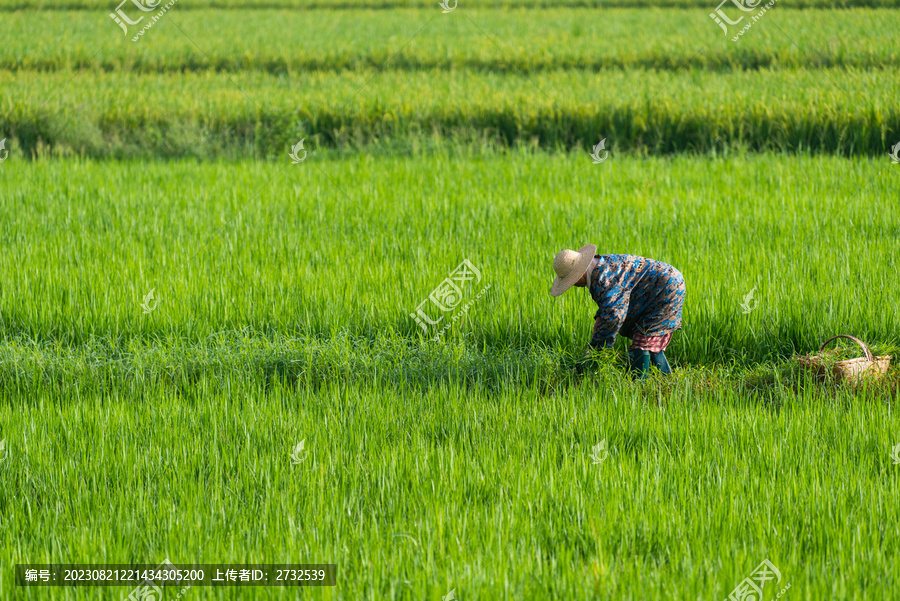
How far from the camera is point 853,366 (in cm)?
372

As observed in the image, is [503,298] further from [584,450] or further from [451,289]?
[584,450]

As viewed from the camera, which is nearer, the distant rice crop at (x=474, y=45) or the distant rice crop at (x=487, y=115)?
the distant rice crop at (x=487, y=115)

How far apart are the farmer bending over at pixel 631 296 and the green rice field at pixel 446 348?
0.15 metres

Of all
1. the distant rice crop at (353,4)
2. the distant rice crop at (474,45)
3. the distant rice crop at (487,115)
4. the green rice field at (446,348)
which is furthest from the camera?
the distant rice crop at (353,4)

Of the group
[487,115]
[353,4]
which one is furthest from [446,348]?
[353,4]

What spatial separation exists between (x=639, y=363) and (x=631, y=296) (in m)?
0.34

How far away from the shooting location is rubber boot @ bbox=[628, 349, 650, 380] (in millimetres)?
3941

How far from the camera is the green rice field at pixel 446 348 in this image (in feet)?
8.24

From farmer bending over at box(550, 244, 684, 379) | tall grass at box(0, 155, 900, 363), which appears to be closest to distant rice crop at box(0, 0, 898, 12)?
tall grass at box(0, 155, 900, 363)

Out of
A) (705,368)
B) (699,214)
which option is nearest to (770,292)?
(705,368)

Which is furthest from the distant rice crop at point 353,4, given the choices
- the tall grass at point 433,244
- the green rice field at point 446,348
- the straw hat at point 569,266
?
the straw hat at point 569,266

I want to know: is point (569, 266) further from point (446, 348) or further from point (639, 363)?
point (446, 348)

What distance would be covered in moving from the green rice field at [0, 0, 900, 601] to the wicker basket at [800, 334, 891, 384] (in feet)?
0.28

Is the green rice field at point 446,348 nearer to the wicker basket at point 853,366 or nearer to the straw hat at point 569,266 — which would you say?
the wicker basket at point 853,366
